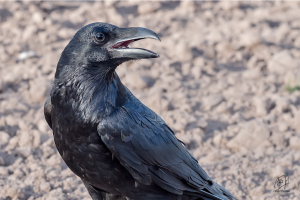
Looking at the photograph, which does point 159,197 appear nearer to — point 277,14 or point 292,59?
point 292,59

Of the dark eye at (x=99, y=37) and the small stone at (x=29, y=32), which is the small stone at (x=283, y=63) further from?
the dark eye at (x=99, y=37)

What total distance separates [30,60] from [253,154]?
367cm

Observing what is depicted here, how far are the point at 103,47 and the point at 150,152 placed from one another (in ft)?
3.00

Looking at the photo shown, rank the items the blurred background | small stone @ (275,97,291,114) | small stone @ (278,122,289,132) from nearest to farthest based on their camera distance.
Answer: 1. the blurred background
2. small stone @ (278,122,289,132)
3. small stone @ (275,97,291,114)

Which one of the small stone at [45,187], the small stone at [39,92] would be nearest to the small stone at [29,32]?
the small stone at [39,92]

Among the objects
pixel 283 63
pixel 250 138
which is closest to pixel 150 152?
pixel 250 138

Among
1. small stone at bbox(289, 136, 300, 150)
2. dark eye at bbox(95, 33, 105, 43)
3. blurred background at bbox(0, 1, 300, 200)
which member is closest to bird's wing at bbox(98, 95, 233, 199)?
dark eye at bbox(95, 33, 105, 43)

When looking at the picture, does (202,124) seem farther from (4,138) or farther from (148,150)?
(4,138)

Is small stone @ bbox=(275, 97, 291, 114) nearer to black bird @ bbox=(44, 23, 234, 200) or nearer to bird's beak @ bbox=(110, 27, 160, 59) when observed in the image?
black bird @ bbox=(44, 23, 234, 200)

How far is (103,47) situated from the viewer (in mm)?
3594

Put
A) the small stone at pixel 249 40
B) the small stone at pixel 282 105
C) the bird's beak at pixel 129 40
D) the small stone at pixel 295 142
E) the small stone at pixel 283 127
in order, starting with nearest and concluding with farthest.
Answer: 1. the bird's beak at pixel 129 40
2. the small stone at pixel 295 142
3. the small stone at pixel 283 127
4. the small stone at pixel 282 105
5. the small stone at pixel 249 40

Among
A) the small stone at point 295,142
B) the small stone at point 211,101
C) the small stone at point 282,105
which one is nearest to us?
the small stone at point 295,142

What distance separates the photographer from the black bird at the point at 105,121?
11.7 ft

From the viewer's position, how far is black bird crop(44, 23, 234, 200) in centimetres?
356
